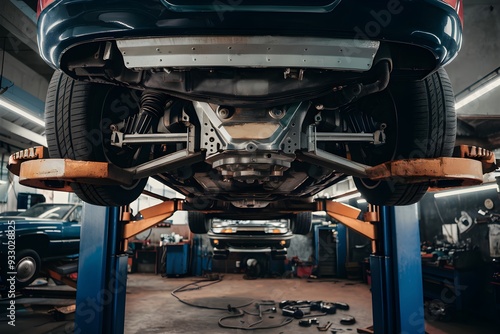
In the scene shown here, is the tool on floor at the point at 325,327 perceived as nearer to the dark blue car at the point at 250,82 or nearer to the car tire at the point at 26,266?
the dark blue car at the point at 250,82

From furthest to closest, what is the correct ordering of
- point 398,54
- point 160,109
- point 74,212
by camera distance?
point 74,212, point 160,109, point 398,54

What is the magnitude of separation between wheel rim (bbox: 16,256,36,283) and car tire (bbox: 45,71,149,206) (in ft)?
13.9

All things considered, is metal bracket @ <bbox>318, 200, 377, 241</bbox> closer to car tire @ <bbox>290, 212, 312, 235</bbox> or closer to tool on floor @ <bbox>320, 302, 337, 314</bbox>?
car tire @ <bbox>290, 212, 312, 235</bbox>

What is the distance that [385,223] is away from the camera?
2.93m

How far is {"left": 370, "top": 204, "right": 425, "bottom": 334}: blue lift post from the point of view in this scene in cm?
276

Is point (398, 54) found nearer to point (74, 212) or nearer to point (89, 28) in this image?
point (89, 28)

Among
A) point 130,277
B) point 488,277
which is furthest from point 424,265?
point 130,277

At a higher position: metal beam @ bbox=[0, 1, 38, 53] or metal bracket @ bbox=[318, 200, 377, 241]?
metal beam @ bbox=[0, 1, 38, 53]

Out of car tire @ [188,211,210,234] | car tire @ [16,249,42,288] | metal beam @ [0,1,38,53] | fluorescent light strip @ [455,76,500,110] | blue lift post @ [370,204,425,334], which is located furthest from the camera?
metal beam @ [0,1,38,53]

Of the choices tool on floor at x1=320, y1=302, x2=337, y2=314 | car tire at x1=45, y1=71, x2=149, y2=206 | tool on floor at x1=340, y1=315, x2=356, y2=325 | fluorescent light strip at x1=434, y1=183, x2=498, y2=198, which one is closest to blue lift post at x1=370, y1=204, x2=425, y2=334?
tool on floor at x1=340, y1=315, x2=356, y2=325

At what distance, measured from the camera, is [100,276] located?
2.88 meters

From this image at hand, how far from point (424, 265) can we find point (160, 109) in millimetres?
5380

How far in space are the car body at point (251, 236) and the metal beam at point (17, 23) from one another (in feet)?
15.1

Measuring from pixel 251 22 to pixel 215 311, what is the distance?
4.78 metres
